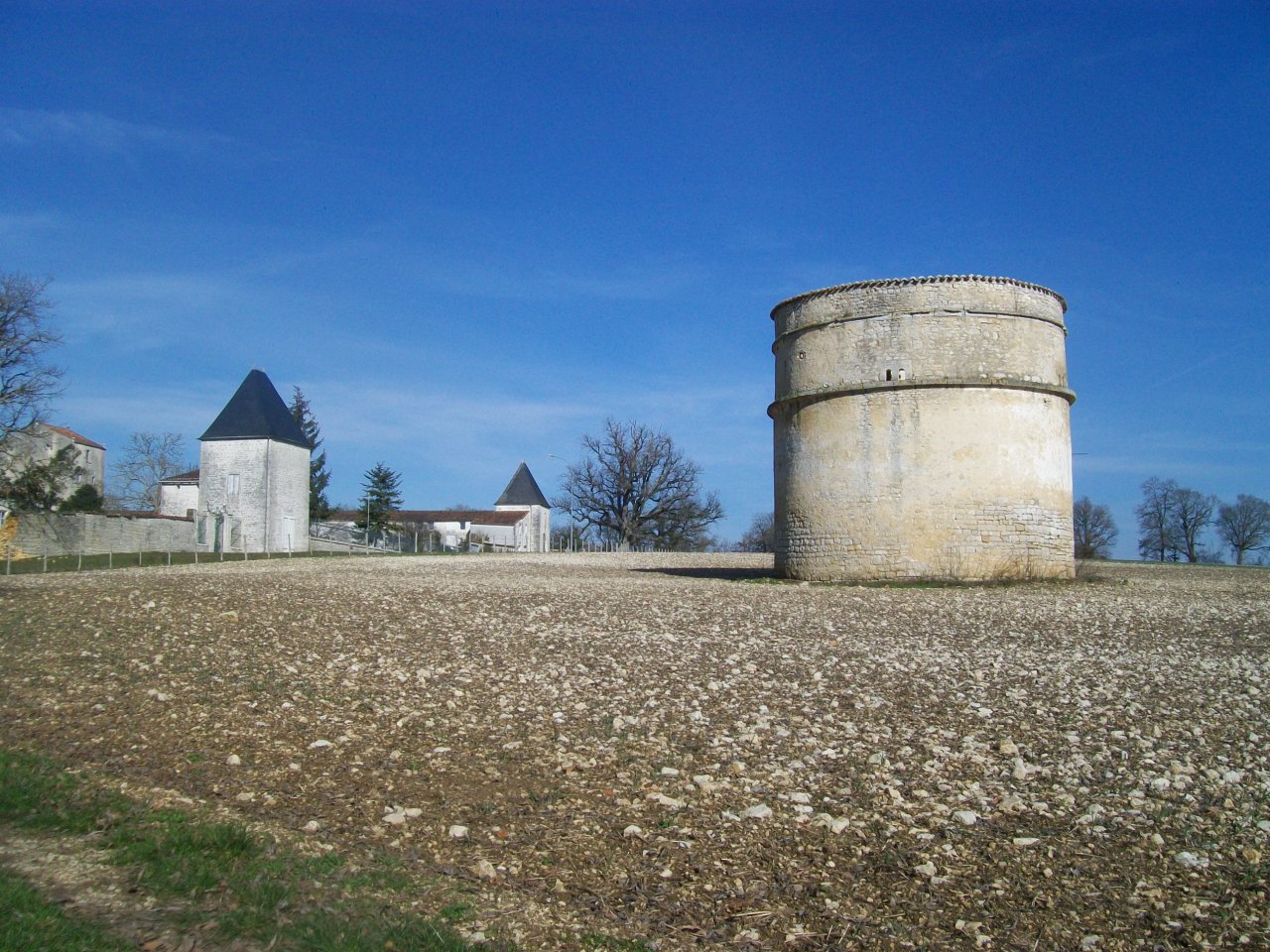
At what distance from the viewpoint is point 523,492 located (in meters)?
80.4

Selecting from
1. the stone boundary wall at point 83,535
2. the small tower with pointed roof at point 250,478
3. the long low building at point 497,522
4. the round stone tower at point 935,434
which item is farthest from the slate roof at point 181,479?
the round stone tower at point 935,434

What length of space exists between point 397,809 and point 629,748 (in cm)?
169

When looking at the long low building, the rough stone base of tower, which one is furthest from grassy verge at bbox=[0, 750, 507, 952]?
the long low building

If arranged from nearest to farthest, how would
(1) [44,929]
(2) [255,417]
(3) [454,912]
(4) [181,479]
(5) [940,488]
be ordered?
(1) [44,929]
(3) [454,912]
(5) [940,488]
(2) [255,417]
(4) [181,479]

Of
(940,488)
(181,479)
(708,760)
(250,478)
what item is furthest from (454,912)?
(181,479)

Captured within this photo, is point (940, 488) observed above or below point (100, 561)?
above

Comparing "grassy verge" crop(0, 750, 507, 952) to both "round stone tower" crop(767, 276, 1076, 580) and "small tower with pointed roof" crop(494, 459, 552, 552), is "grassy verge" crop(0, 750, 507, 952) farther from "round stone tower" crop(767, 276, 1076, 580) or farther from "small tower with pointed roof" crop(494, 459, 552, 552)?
"small tower with pointed roof" crop(494, 459, 552, 552)

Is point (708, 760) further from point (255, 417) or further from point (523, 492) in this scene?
point (523, 492)

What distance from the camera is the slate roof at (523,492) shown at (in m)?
79.9

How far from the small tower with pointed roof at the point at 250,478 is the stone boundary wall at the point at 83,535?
14.1ft

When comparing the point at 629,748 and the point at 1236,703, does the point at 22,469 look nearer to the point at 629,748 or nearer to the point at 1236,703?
the point at 629,748

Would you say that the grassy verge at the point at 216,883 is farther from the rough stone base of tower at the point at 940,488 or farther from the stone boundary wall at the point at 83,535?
the stone boundary wall at the point at 83,535

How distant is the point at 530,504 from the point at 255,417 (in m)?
34.7

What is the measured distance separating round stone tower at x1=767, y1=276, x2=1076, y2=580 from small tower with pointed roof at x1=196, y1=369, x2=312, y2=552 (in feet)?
116
